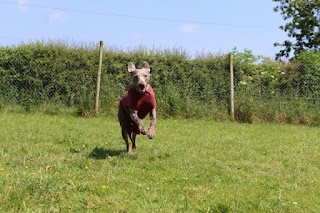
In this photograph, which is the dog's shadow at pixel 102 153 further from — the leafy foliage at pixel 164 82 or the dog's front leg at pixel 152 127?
the leafy foliage at pixel 164 82

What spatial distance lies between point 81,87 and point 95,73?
66cm

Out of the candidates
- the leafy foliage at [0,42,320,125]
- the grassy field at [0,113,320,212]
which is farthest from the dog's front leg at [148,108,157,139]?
the leafy foliage at [0,42,320,125]

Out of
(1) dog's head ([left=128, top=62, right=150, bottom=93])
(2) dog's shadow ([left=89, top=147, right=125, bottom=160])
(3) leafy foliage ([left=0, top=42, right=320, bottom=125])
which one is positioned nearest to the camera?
(1) dog's head ([left=128, top=62, right=150, bottom=93])

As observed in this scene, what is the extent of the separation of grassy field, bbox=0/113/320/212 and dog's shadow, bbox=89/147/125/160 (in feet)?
0.05

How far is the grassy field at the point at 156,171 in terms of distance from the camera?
3834 mm

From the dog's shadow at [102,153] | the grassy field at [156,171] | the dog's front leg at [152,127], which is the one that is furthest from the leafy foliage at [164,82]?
the dog's front leg at [152,127]

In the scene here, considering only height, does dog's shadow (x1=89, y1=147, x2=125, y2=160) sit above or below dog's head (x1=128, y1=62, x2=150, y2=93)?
below

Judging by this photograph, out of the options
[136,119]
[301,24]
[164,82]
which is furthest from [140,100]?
[301,24]

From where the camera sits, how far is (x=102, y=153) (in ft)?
21.1

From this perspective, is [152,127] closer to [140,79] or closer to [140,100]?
[140,100]

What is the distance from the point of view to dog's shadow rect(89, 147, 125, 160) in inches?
243

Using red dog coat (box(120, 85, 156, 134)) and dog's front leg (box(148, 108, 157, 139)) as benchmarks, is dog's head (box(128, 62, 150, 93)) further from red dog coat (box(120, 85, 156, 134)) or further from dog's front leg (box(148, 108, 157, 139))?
dog's front leg (box(148, 108, 157, 139))

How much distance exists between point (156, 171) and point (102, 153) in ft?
4.66

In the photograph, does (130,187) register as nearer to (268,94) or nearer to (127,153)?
(127,153)
